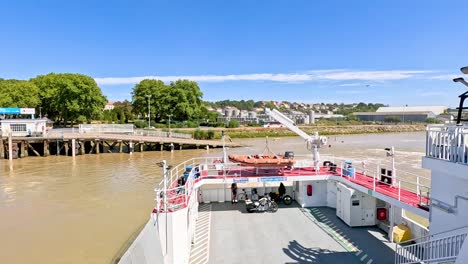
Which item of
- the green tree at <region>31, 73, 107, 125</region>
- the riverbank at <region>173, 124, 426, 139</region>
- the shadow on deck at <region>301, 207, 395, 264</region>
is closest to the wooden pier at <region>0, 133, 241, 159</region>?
the green tree at <region>31, 73, 107, 125</region>

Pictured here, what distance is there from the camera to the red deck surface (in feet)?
35.9

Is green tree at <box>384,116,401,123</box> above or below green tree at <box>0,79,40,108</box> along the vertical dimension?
below

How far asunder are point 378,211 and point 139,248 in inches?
356

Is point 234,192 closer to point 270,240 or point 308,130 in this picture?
point 270,240

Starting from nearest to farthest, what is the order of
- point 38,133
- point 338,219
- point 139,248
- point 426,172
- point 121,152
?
point 139,248 < point 338,219 < point 426,172 < point 38,133 < point 121,152

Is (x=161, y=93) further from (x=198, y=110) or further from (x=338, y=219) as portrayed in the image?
Result: (x=338, y=219)

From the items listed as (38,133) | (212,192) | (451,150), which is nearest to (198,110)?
(38,133)

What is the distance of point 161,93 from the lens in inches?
2894

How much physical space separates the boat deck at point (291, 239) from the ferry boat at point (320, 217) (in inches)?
1.3

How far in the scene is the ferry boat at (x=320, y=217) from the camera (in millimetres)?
7961

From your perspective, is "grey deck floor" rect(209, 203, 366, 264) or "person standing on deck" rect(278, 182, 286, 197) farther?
"person standing on deck" rect(278, 182, 286, 197)

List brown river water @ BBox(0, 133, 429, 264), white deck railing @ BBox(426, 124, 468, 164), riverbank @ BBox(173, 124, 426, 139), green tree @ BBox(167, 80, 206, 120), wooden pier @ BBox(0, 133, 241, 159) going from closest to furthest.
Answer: white deck railing @ BBox(426, 124, 468, 164) → brown river water @ BBox(0, 133, 429, 264) → wooden pier @ BBox(0, 133, 241, 159) → riverbank @ BBox(173, 124, 426, 139) → green tree @ BBox(167, 80, 206, 120)

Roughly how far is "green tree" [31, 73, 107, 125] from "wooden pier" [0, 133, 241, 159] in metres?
13.0

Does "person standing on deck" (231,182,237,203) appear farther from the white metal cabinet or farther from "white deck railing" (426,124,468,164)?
"white deck railing" (426,124,468,164)
